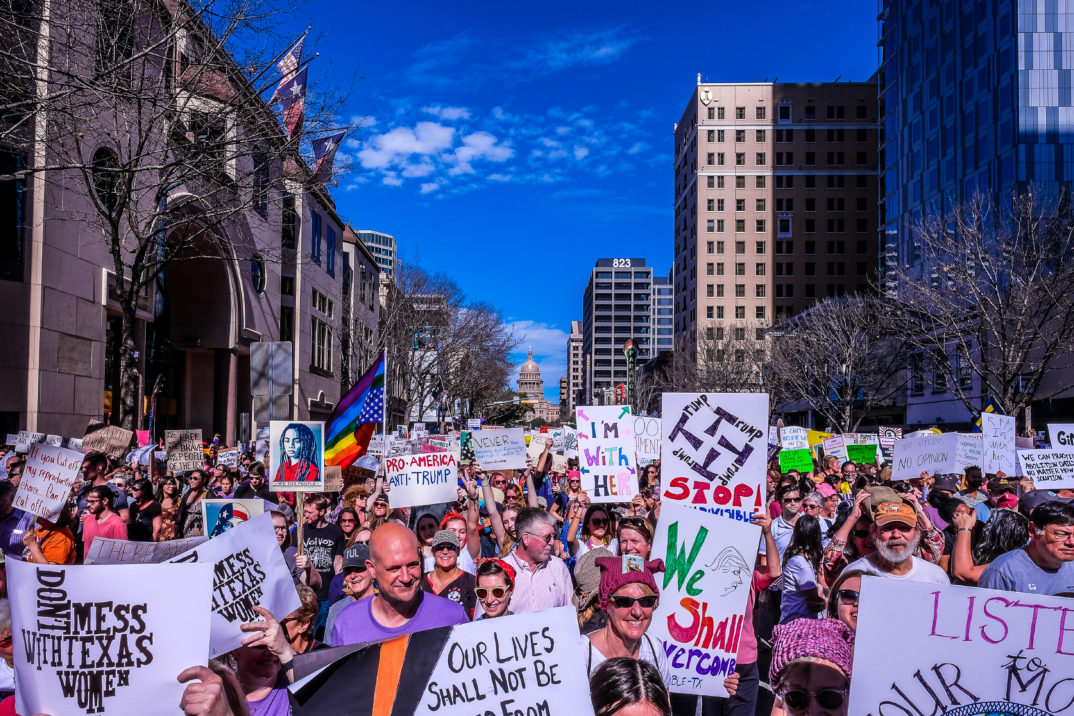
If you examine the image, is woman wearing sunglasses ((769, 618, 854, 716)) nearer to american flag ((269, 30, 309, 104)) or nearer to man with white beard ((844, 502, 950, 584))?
man with white beard ((844, 502, 950, 584))

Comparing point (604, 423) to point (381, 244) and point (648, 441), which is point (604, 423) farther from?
point (381, 244)

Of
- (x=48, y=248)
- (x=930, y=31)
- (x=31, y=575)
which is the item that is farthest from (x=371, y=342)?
(x=31, y=575)

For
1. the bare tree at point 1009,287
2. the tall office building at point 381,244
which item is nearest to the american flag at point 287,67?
the bare tree at point 1009,287

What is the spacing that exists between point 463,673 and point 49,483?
624cm

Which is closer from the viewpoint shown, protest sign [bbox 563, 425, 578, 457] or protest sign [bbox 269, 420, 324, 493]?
protest sign [bbox 269, 420, 324, 493]

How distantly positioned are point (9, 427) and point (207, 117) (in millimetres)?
8754

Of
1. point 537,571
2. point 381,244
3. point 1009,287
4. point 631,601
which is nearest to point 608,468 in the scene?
point 537,571

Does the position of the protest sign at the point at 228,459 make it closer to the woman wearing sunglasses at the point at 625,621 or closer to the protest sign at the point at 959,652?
the woman wearing sunglasses at the point at 625,621

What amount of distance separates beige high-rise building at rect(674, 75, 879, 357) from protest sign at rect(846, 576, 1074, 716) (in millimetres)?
96570

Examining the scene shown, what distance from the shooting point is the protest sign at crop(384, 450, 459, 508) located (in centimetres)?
881

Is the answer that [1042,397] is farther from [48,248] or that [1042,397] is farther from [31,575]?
[31,575]

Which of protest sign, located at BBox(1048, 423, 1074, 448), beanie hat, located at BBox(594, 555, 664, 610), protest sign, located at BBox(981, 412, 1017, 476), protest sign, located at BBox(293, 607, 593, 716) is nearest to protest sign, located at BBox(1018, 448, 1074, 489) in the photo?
protest sign, located at BBox(981, 412, 1017, 476)

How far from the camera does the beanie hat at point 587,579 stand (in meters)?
5.25

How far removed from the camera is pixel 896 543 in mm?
4270
